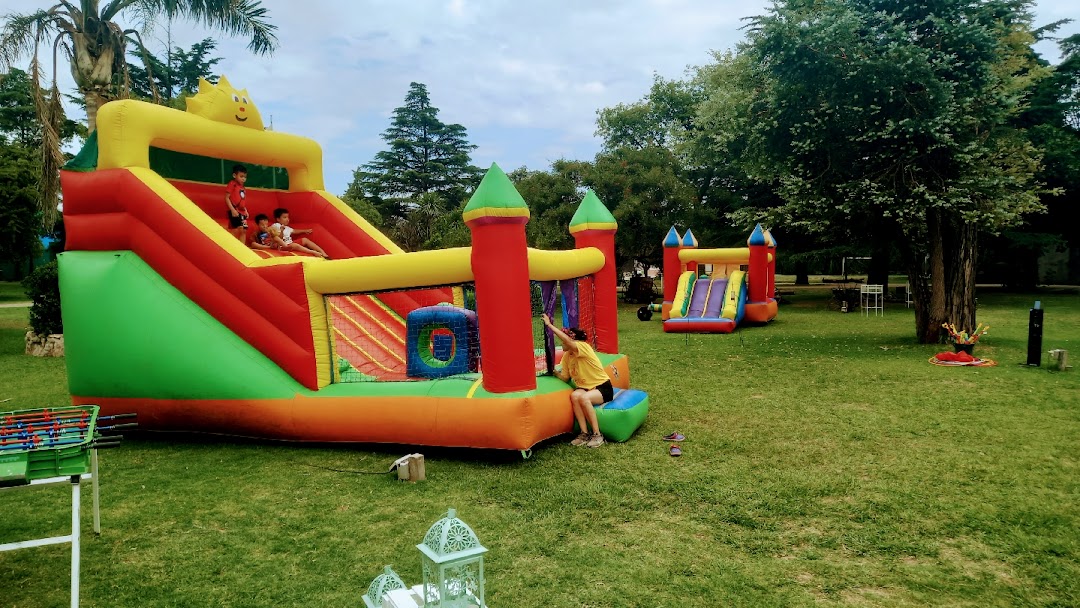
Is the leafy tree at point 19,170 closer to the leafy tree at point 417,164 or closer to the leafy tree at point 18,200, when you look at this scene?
the leafy tree at point 18,200

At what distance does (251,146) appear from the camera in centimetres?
881

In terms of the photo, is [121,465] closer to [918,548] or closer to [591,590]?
[591,590]

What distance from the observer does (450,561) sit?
2.95 meters

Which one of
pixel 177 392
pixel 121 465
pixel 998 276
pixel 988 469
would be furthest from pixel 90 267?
pixel 998 276

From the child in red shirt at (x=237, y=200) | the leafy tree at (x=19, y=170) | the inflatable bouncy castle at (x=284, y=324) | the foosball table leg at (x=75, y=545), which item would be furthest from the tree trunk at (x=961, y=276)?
the leafy tree at (x=19, y=170)

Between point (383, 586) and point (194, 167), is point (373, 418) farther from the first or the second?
point (194, 167)

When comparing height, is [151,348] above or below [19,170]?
below

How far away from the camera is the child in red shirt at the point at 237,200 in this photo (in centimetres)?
868

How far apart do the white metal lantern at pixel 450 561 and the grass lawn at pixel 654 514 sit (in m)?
0.80

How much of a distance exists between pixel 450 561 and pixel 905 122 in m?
11.4

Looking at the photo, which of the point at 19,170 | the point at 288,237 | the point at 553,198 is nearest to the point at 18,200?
the point at 19,170

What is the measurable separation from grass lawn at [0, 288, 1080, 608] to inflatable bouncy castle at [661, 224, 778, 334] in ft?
25.3

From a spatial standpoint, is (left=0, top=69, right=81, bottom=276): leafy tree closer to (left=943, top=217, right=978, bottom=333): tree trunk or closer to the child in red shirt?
the child in red shirt

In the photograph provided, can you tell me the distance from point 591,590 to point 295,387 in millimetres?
4096
